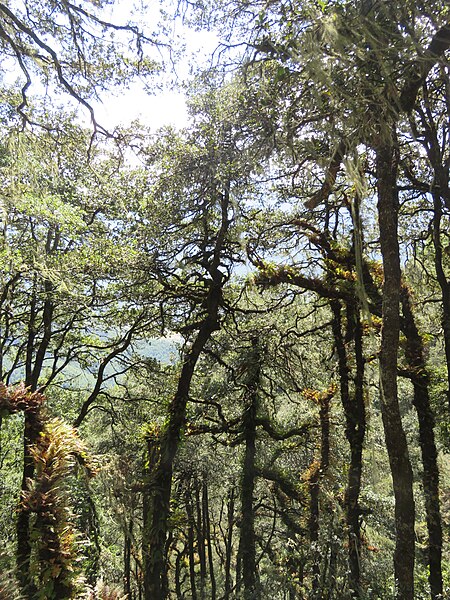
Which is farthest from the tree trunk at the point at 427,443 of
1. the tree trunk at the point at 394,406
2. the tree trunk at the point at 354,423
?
the tree trunk at the point at 394,406

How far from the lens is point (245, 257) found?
271 inches

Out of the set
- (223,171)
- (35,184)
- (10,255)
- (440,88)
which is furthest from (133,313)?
(440,88)

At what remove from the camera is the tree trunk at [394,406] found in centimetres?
324

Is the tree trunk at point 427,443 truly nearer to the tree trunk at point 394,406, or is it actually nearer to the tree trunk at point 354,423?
the tree trunk at point 354,423

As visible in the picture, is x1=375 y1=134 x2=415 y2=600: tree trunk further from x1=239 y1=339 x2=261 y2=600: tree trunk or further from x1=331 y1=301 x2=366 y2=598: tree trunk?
x1=239 y1=339 x2=261 y2=600: tree trunk

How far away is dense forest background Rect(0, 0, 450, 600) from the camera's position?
276 cm

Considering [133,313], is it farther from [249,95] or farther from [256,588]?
[256,588]

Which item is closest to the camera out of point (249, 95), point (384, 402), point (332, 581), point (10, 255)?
point (384, 402)

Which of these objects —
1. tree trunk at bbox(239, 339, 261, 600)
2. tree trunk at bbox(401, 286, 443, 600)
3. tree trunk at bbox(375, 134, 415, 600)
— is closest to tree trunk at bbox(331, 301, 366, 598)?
tree trunk at bbox(401, 286, 443, 600)

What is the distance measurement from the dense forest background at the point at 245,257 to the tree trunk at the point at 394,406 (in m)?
0.02

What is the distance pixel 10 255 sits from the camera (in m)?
6.18

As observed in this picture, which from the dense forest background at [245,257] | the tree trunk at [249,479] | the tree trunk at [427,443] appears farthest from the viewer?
the tree trunk at [249,479]

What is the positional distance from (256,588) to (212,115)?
8196 millimetres

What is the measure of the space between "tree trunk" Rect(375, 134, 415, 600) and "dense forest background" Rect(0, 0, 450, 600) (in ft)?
0.06
